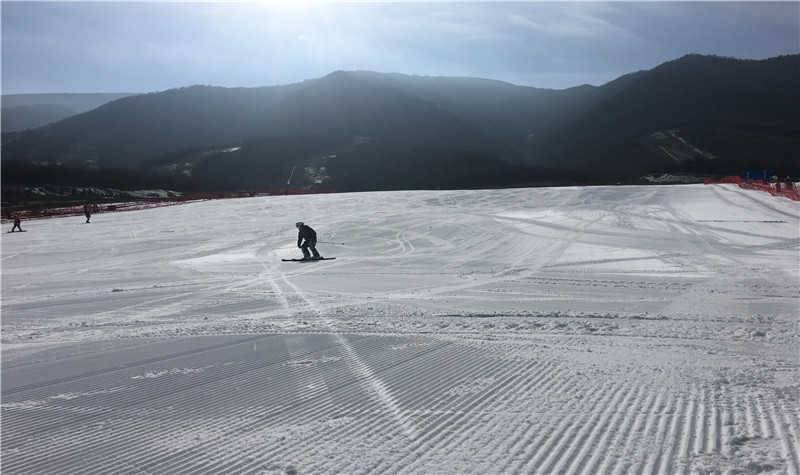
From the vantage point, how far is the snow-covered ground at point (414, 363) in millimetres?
4031

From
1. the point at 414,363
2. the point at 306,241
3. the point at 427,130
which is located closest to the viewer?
the point at 414,363

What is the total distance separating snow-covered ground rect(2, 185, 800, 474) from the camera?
4.03m

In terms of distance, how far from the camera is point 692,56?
143 meters

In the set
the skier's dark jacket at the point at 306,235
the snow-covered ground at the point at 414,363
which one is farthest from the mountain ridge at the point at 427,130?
the snow-covered ground at the point at 414,363

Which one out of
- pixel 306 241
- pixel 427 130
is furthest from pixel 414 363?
pixel 427 130

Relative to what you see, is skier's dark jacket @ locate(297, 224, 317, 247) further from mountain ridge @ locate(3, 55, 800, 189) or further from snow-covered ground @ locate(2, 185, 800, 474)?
mountain ridge @ locate(3, 55, 800, 189)

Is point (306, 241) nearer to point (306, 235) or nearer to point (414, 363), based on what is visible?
point (306, 235)

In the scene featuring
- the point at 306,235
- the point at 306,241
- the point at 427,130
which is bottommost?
the point at 306,241

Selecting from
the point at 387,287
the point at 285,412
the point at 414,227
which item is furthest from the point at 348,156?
the point at 285,412

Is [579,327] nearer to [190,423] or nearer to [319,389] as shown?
[319,389]

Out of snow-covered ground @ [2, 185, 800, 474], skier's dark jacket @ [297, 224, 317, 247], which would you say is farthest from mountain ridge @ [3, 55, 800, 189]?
snow-covered ground @ [2, 185, 800, 474]

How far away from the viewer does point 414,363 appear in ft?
19.9

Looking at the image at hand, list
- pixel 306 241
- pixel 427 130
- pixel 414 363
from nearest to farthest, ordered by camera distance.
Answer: pixel 414 363 → pixel 306 241 → pixel 427 130

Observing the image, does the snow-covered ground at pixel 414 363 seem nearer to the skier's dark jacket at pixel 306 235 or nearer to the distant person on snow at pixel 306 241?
the distant person on snow at pixel 306 241
